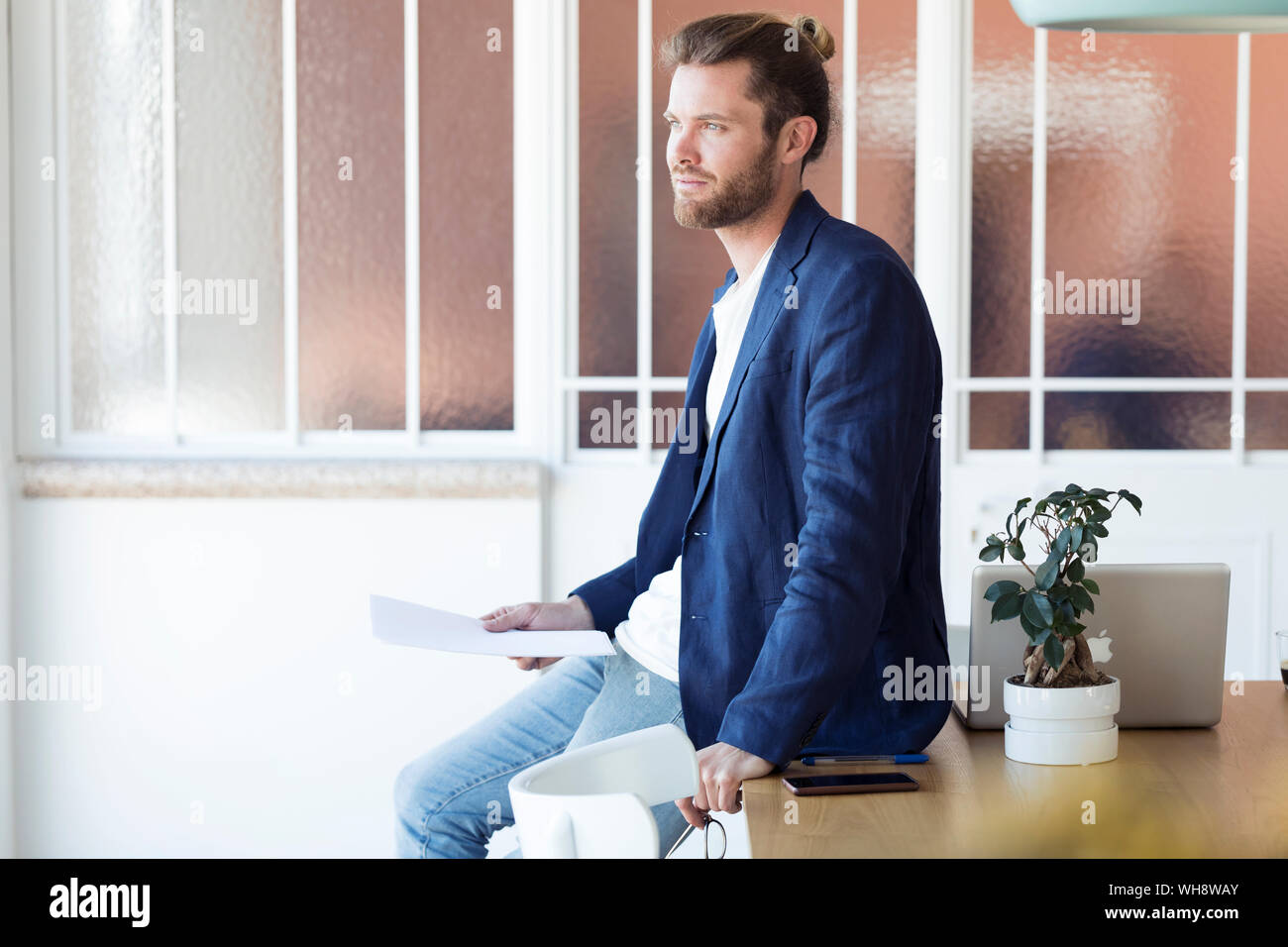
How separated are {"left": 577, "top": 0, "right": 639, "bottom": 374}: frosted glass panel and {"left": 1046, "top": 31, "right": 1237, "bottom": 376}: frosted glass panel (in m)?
0.93

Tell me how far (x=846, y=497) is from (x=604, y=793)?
398mm

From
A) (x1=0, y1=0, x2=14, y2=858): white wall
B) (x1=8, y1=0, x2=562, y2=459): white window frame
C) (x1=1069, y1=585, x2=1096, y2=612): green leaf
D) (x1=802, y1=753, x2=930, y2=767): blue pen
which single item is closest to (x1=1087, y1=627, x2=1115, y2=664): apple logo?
(x1=1069, y1=585, x2=1096, y2=612): green leaf

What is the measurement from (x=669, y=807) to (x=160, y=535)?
1.85m

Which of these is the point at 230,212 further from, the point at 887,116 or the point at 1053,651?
the point at 1053,651

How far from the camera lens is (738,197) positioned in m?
1.60

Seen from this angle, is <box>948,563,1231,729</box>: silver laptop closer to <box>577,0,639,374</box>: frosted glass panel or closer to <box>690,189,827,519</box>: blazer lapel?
<box>690,189,827,519</box>: blazer lapel

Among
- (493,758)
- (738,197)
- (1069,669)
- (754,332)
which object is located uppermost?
(738,197)

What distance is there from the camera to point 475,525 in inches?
114

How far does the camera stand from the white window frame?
2.92m

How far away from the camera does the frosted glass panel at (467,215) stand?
293 centimetres

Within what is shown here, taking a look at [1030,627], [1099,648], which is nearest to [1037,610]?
[1030,627]
